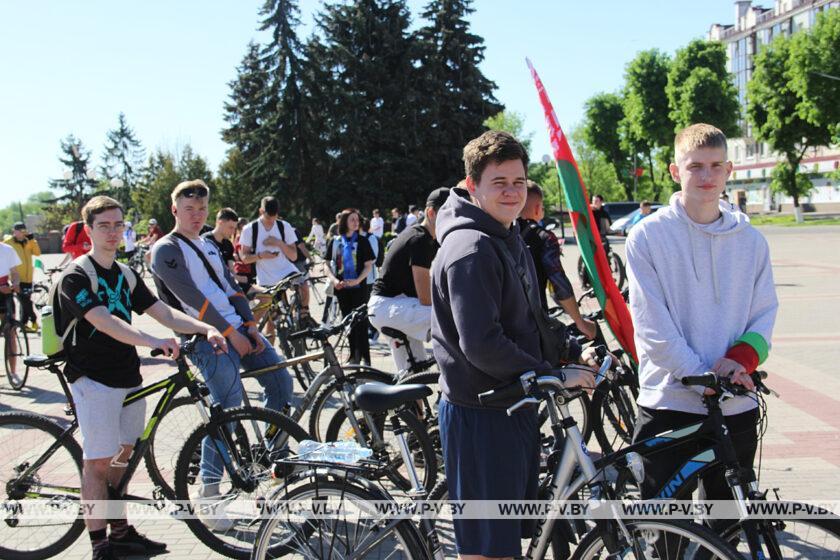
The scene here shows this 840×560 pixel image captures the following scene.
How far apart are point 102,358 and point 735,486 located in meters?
3.02

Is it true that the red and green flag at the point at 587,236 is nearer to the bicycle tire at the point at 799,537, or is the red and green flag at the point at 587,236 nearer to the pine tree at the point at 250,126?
the bicycle tire at the point at 799,537

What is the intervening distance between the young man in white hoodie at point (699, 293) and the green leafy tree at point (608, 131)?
233ft

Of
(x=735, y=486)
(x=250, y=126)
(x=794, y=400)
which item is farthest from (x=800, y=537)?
(x=250, y=126)

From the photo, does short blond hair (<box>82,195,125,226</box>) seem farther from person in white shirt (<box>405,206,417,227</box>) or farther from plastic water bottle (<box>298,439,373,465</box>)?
person in white shirt (<box>405,206,417,227</box>)

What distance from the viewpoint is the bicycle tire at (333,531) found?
9.57ft

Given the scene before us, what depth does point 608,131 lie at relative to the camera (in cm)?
7331

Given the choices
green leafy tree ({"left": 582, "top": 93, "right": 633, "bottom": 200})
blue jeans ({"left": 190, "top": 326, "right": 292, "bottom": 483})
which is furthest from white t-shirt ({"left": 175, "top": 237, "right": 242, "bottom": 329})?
green leafy tree ({"left": 582, "top": 93, "right": 633, "bottom": 200})

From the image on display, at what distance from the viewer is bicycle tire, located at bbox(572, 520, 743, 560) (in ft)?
7.76

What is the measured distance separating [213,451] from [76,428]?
0.79m

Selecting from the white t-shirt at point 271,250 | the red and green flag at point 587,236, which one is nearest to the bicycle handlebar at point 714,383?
the red and green flag at point 587,236

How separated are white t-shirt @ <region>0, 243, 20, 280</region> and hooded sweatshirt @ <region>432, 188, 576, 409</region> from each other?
7.85 meters

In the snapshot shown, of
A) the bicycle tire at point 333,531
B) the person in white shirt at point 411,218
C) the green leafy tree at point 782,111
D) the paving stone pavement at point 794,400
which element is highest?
the green leafy tree at point 782,111

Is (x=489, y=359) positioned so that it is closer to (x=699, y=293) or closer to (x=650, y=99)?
(x=699, y=293)

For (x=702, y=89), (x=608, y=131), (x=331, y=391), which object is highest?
(x=702, y=89)
